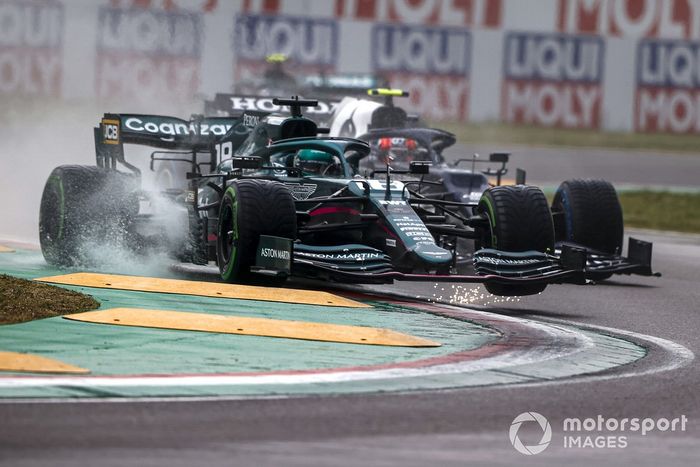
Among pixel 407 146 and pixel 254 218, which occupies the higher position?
pixel 407 146

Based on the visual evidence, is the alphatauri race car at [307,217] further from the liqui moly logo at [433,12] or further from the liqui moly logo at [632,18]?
the liqui moly logo at [632,18]

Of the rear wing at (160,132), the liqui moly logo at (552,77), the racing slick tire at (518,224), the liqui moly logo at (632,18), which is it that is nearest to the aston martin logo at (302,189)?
the racing slick tire at (518,224)

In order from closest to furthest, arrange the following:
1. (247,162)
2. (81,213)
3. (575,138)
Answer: (247,162), (81,213), (575,138)

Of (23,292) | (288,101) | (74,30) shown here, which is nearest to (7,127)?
(74,30)

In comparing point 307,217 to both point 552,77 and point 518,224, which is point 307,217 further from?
point 552,77

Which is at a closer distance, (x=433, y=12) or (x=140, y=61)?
(x=140, y=61)

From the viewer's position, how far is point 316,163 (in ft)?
46.9

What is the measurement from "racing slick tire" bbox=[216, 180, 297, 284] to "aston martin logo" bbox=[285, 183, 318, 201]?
1088mm

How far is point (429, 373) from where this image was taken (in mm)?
8711

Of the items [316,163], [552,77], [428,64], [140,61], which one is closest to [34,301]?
[316,163]

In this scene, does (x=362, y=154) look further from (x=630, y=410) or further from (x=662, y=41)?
(x=662, y=41)

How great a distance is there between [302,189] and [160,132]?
282 cm

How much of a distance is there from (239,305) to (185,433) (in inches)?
181

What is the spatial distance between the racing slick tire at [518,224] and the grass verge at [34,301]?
11.8 feet
